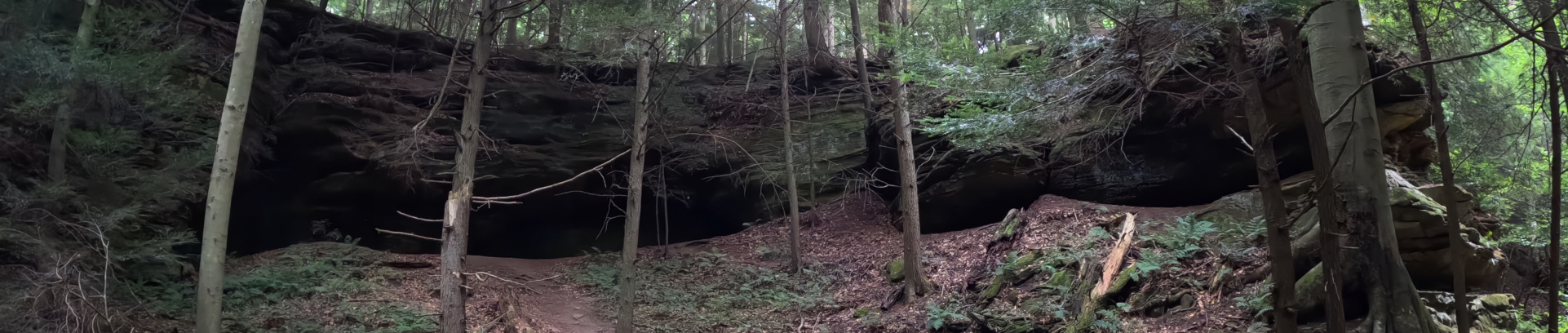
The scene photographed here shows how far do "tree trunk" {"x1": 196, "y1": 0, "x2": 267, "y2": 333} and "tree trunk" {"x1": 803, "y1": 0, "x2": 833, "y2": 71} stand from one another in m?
9.89

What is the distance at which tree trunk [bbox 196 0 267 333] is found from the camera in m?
6.94

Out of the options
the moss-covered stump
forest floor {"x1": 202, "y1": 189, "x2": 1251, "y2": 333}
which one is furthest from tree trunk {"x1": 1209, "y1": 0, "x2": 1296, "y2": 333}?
the moss-covered stump

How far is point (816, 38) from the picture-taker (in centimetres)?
1906

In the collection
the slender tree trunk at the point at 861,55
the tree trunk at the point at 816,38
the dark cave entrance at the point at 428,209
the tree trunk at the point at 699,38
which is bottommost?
the dark cave entrance at the point at 428,209

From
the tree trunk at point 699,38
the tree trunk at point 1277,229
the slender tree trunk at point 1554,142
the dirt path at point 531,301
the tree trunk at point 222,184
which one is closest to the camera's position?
the slender tree trunk at point 1554,142

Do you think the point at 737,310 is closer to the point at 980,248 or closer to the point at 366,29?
the point at 980,248

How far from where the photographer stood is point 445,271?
6816 millimetres

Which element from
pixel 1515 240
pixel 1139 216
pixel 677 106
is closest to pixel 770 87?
pixel 677 106

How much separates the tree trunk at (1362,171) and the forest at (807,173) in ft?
0.07

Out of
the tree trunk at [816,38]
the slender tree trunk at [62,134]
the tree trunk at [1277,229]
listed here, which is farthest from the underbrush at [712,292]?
the slender tree trunk at [62,134]

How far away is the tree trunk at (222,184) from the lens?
694 centimetres

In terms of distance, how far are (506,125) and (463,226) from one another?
33.1 feet

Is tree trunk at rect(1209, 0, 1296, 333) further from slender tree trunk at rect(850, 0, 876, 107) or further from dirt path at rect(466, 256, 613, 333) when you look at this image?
dirt path at rect(466, 256, 613, 333)

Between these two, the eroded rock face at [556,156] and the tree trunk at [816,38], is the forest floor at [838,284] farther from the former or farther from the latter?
the tree trunk at [816,38]
